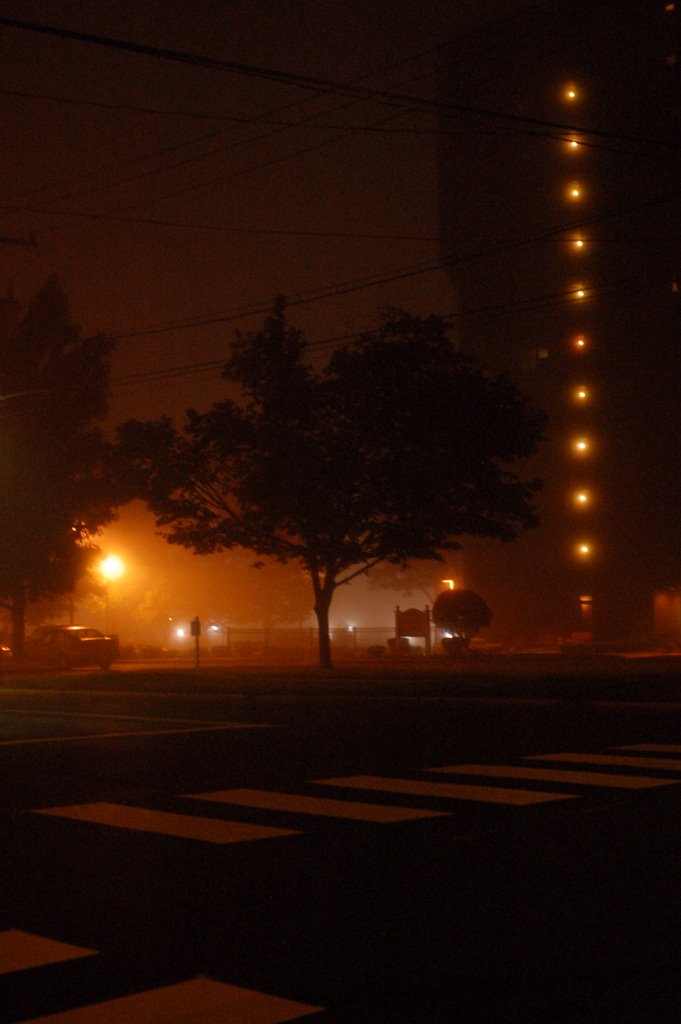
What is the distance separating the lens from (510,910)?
6.49 meters

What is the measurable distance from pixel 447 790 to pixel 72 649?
112 feet

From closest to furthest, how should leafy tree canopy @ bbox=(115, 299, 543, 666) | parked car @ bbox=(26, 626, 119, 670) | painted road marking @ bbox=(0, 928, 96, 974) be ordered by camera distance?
1. painted road marking @ bbox=(0, 928, 96, 974)
2. leafy tree canopy @ bbox=(115, 299, 543, 666)
3. parked car @ bbox=(26, 626, 119, 670)

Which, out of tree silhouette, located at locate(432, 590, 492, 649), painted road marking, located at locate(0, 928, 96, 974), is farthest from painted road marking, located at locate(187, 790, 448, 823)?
tree silhouette, located at locate(432, 590, 492, 649)

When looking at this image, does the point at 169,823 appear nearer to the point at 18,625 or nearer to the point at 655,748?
the point at 655,748

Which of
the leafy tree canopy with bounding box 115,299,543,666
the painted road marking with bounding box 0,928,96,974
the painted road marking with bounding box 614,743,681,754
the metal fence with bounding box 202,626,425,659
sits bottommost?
the painted road marking with bounding box 0,928,96,974

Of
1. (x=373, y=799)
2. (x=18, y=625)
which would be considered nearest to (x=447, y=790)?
(x=373, y=799)

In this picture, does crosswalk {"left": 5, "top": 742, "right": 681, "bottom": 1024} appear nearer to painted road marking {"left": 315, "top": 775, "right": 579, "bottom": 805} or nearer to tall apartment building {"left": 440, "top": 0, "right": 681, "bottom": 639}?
painted road marking {"left": 315, "top": 775, "right": 579, "bottom": 805}

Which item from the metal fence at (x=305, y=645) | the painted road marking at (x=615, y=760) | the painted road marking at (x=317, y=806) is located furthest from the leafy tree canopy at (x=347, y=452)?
the painted road marking at (x=317, y=806)

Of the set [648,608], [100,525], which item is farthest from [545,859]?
[648,608]

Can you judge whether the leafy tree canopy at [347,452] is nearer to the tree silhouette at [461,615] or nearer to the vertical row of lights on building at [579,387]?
the tree silhouette at [461,615]

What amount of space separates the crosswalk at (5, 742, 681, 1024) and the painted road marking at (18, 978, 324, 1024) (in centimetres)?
69

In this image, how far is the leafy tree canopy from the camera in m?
31.9

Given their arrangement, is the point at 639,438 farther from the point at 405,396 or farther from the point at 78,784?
the point at 78,784

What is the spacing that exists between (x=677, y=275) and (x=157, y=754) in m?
55.4
